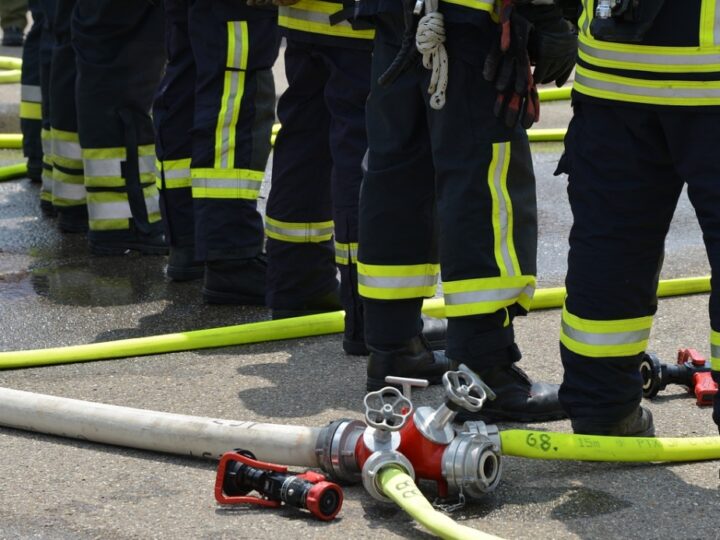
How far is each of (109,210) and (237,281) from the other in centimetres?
103

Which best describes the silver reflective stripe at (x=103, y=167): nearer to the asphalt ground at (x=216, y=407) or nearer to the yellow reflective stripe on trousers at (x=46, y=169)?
the asphalt ground at (x=216, y=407)

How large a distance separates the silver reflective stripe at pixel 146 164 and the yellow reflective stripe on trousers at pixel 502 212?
2.60 metres

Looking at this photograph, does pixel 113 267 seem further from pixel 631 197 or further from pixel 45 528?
pixel 631 197

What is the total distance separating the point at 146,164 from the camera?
596 centimetres

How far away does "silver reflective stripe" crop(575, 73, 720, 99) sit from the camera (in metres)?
3.18

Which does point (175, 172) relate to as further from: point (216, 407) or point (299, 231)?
point (216, 407)

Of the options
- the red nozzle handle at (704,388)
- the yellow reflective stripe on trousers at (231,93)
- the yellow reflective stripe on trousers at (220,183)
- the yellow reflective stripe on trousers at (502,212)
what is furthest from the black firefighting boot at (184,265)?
the red nozzle handle at (704,388)

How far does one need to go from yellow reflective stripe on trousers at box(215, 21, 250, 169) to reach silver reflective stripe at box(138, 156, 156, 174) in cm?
97

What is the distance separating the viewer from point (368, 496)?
3.40 meters

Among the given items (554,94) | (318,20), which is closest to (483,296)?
(318,20)

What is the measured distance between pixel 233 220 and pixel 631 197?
2092 mm

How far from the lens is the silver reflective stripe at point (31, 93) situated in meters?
6.98

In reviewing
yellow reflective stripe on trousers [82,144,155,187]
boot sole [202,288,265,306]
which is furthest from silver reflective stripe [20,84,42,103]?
boot sole [202,288,265,306]

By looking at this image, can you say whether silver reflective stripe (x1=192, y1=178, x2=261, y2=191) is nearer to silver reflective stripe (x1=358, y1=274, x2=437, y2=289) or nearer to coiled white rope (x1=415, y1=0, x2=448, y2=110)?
silver reflective stripe (x1=358, y1=274, x2=437, y2=289)
